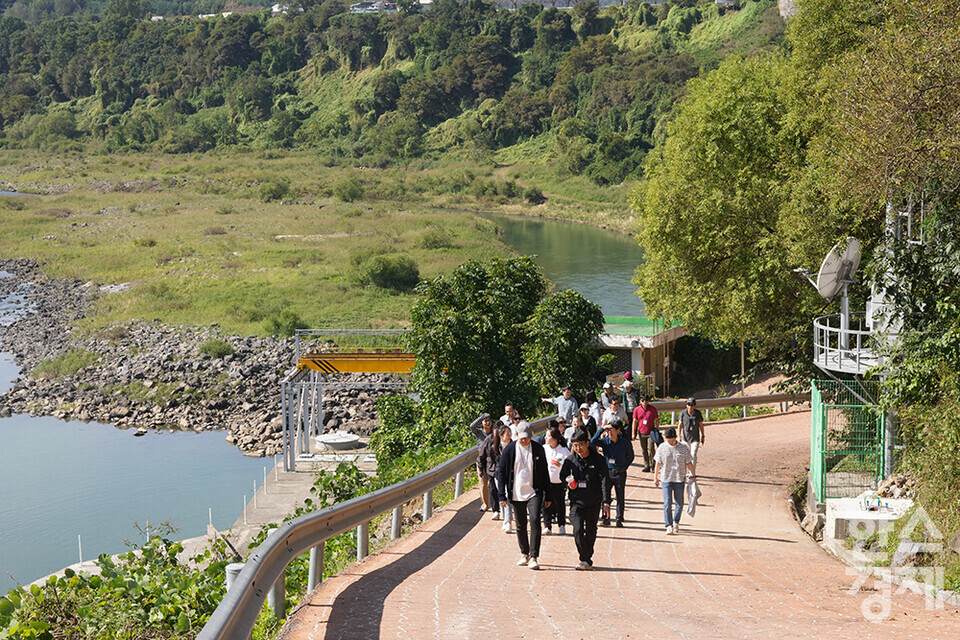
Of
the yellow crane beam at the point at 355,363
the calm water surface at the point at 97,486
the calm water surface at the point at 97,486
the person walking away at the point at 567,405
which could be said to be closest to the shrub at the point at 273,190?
the calm water surface at the point at 97,486

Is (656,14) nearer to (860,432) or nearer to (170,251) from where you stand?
(170,251)

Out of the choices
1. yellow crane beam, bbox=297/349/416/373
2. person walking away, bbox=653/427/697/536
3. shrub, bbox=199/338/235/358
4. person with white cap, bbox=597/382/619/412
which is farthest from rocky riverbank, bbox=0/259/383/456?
person walking away, bbox=653/427/697/536

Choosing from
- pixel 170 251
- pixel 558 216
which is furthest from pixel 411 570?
pixel 558 216

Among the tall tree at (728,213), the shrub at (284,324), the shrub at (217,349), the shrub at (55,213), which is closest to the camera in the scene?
the tall tree at (728,213)

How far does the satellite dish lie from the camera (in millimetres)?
17062

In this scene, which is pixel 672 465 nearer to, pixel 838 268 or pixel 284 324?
pixel 838 268

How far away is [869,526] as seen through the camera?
13.2 meters

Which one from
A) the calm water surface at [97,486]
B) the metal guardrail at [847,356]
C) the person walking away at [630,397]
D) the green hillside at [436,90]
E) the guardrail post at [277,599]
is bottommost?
the calm water surface at [97,486]

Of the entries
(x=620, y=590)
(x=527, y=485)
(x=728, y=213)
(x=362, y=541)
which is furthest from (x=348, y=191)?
(x=620, y=590)

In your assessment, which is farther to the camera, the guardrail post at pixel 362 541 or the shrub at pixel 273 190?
the shrub at pixel 273 190

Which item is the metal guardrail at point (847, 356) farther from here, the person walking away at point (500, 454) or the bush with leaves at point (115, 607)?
the bush with leaves at point (115, 607)

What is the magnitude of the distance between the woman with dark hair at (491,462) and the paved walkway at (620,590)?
373mm

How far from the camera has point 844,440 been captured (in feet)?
52.6

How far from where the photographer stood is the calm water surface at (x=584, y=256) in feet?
184
